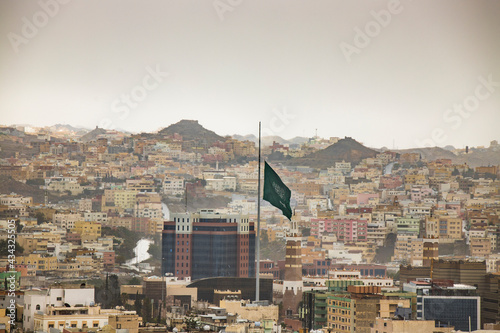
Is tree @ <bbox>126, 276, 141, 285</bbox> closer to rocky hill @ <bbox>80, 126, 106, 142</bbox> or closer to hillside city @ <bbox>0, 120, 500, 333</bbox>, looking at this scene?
hillside city @ <bbox>0, 120, 500, 333</bbox>

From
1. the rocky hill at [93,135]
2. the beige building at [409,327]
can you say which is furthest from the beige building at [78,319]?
the rocky hill at [93,135]

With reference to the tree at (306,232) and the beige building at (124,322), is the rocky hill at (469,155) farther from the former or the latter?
the beige building at (124,322)

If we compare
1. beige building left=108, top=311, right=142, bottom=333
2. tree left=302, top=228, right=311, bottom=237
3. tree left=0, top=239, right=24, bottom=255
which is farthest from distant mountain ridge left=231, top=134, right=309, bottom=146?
beige building left=108, top=311, right=142, bottom=333

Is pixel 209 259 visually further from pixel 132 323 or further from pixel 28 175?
pixel 132 323

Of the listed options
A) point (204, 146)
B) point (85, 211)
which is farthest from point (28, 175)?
point (204, 146)

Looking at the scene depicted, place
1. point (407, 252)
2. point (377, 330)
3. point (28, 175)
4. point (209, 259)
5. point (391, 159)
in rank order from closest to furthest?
point (377, 330) → point (209, 259) → point (407, 252) → point (28, 175) → point (391, 159)
